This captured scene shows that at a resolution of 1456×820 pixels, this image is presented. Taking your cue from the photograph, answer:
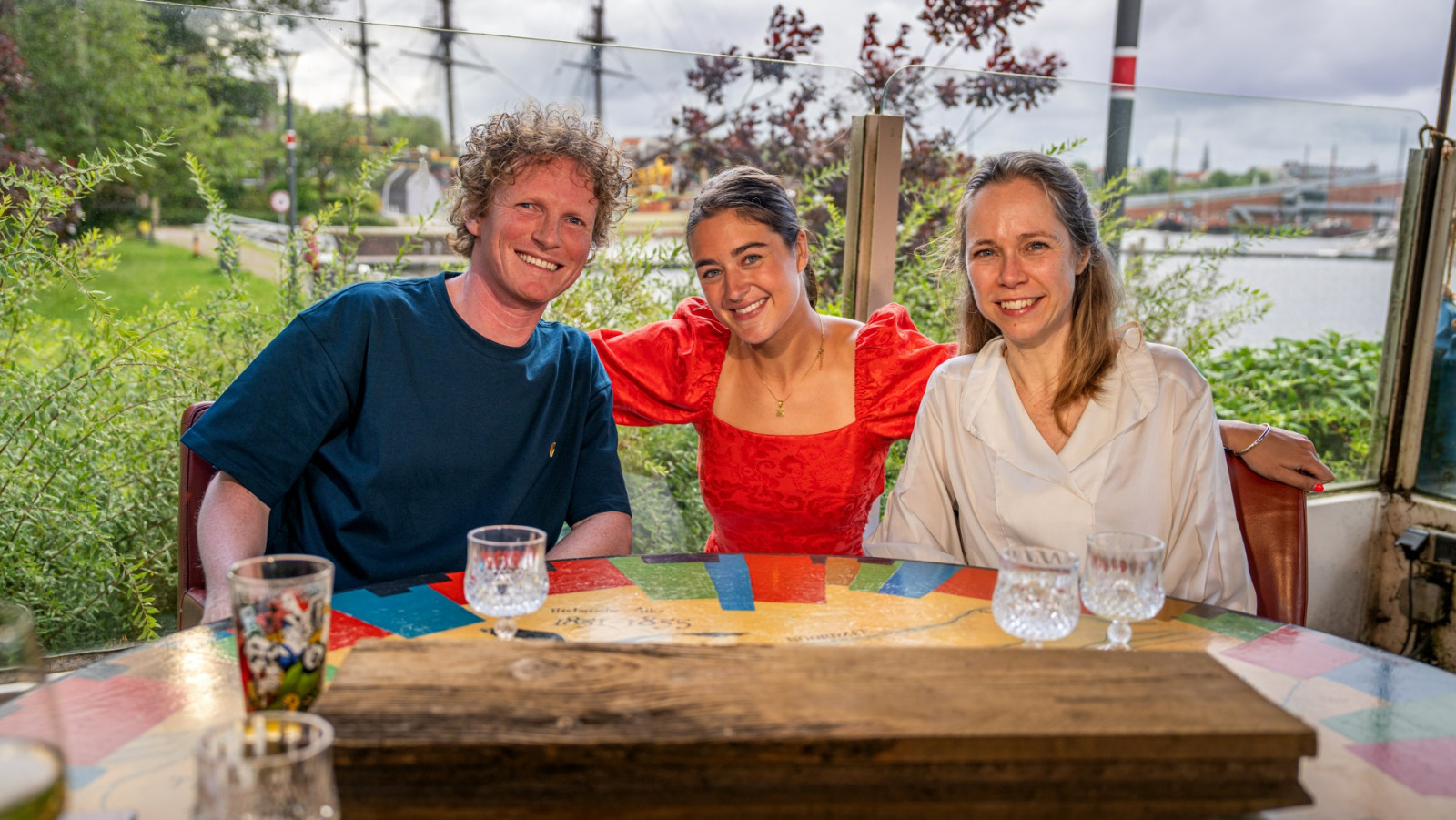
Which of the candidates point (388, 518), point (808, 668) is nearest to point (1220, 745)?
point (808, 668)

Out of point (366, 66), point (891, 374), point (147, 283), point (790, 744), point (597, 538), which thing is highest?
point (366, 66)

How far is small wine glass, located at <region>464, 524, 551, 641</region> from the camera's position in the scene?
1.35 metres

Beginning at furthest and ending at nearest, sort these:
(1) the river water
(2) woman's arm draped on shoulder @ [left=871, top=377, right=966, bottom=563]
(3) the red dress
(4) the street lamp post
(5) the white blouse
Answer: (1) the river water
(4) the street lamp post
(3) the red dress
(2) woman's arm draped on shoulder @ [left=871, top=377, right=966, bottom=563]
(5) the white blouse

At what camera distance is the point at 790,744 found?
94 centimetres

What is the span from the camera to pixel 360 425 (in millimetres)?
2088

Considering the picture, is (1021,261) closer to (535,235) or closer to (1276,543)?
(1276,543)

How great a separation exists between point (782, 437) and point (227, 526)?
1.24 m

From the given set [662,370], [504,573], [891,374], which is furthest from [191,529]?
[891,374]

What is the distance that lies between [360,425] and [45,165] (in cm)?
139

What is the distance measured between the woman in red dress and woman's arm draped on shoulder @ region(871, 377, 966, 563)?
256 millimetres

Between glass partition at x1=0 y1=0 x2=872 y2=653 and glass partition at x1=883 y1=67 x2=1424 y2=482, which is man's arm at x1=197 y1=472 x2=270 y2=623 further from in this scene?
glass partition at x1=883 y1=67 x2=1424 y2=482

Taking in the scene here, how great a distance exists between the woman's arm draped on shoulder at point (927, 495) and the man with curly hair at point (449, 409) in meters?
0.58

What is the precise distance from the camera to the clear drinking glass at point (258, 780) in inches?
27.8

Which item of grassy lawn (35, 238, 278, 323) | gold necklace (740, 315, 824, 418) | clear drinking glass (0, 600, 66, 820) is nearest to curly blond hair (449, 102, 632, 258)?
gold necklace (740, 315, 824, 418)
